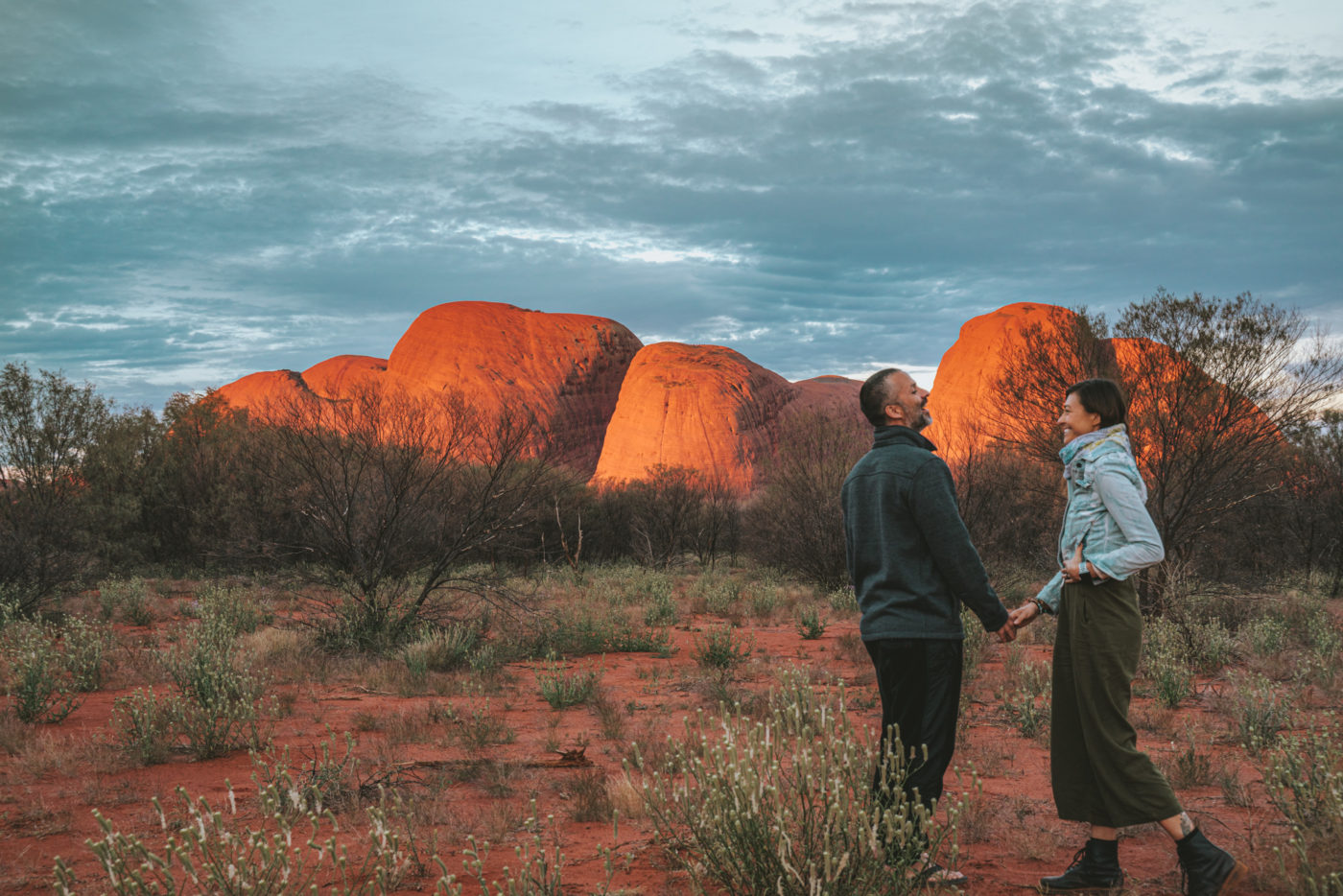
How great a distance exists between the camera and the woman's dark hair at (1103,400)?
3.16 m

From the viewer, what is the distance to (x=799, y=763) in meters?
2.71

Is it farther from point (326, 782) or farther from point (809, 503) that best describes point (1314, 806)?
point (809, 503)

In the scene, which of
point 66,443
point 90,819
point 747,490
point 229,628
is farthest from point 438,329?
point 90,819

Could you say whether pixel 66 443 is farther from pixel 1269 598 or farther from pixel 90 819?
pixel 1269 598

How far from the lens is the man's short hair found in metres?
3.18

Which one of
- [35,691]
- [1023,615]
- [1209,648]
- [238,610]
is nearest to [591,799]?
[1023,615]

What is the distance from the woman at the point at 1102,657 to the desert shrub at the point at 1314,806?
47 cm

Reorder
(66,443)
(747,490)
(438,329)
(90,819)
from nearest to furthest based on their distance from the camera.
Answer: (90,819) → (66,443) → (747,490) → (438,329)

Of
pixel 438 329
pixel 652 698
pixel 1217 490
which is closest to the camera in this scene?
pixel 652 698

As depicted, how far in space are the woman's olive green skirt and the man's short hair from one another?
96cm

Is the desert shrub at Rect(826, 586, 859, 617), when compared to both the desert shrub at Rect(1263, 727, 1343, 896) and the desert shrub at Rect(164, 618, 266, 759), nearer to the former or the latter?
the desert shrub at Rect(164, 618, 266, 759)

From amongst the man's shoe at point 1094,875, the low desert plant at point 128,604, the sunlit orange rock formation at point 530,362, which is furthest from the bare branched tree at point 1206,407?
the sunlit orange rock formation at point 530,362

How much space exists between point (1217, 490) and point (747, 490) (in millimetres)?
32554

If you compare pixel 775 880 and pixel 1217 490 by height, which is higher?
pixel 1217 490
